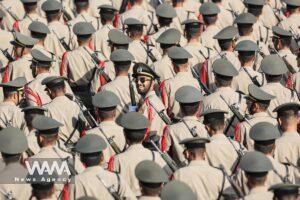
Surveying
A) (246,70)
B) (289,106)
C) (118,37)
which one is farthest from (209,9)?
(289,106)

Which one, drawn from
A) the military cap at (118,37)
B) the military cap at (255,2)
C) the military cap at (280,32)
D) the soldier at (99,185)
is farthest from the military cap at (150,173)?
the military cap at (255,2)

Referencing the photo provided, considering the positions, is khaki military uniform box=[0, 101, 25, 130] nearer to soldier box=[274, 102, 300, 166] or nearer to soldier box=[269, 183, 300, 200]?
soldier box=[274, 102, 300, 166]

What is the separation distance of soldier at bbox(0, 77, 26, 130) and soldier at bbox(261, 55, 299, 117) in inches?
186

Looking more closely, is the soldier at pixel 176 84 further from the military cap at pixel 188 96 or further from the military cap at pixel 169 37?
the military cap at pixel 188 96

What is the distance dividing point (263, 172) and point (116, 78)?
6721 millimetres

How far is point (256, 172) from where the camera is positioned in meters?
20.9

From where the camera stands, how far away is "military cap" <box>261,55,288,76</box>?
26938 mm

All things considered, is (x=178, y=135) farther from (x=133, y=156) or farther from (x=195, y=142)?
(x=195, y=142)

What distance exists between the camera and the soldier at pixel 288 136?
2353 cm

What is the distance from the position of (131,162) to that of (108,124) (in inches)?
76.4

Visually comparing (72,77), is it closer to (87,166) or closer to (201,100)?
(201,100)

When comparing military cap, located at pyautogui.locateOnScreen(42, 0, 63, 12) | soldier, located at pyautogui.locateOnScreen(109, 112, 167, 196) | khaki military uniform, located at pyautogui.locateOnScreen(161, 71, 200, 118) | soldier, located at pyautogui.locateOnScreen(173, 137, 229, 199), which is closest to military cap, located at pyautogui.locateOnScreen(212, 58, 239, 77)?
khaki military uniform, located at pyautogui.locateOnScreen(161, 71, 200, 118)

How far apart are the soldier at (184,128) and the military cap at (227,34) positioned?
4.58 m

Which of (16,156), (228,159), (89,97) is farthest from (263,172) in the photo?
(89,97)
